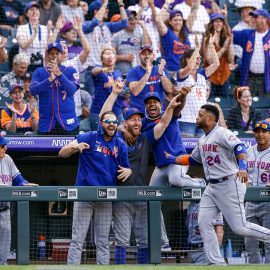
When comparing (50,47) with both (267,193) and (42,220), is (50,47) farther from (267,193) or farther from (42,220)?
(267,193)

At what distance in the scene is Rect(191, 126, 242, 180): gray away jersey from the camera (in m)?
9.79

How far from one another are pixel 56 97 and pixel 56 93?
0.05 m

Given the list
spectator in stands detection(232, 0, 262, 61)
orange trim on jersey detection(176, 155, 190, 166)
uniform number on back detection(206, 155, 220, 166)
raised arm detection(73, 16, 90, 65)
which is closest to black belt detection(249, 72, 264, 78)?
spectator in stands detection(232, 0, 262, 61)

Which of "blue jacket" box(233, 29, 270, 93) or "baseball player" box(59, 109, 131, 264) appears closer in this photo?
"baseball player" box(59, 109, 131, 264)

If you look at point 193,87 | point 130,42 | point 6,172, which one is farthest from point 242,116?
point 6,172

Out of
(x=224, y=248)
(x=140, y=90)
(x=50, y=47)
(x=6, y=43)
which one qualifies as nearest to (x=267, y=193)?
(x=224, y=248)

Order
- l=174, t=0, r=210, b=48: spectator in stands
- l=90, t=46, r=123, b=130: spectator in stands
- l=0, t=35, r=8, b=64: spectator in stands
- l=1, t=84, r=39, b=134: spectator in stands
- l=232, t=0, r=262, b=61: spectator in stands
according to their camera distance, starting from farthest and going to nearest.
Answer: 1. l=232, t=0, r=262, b=61: spectator in stands
2. l=174, t=0, r=210, b=48: spectator in stands
3. l=0, t=35, r=8, b=64: spectator in stands
4. l=90, t=46, r=123, b=130: spectator in stands
5. l=1, t=84, r=39, b=134: spectator in stands

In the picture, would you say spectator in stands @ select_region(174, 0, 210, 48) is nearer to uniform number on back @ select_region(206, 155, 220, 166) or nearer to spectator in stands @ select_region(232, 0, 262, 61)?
Answer: spectator in stands @ select_region(232, 0, 262, 61)

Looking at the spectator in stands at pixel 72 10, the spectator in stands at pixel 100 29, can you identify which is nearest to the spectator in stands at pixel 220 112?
the spectator in stands at pixel 100 29

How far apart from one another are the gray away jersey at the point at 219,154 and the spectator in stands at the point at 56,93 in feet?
8.84

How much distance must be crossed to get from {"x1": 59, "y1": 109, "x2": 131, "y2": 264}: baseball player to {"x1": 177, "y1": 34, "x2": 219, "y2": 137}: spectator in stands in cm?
231

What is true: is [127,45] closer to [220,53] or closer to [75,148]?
[220,53]

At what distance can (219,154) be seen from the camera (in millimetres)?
9844

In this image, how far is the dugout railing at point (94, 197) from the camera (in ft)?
33.3
